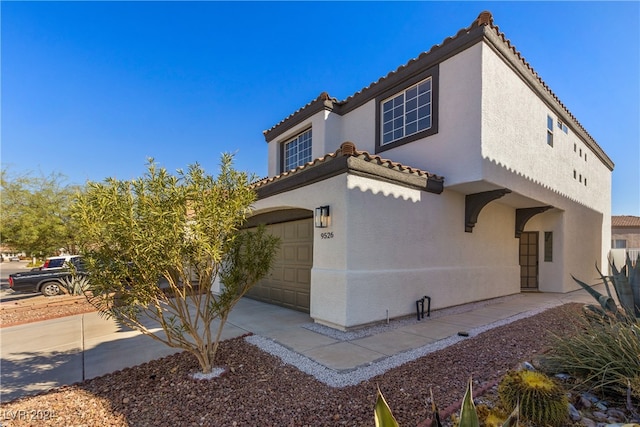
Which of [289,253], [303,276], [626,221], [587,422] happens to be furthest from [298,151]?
[626,221]

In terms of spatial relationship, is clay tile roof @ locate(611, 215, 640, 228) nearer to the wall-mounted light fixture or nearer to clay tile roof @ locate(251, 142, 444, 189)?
clay tile roof @ locate(251, 142, 444, 189)

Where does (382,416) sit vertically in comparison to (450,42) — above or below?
below

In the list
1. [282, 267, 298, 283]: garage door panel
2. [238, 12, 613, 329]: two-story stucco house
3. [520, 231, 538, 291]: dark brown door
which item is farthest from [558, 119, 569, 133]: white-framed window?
[282, 267, 298, 283]: garage door panel

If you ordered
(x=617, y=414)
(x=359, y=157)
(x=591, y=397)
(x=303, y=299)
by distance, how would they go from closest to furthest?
1. (x=617, y=414)
2. (x=591, y=397)
3. (x=359, y=157)
4. (x=303, y=299)

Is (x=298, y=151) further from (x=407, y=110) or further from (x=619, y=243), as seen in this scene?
(x=619, y=243)

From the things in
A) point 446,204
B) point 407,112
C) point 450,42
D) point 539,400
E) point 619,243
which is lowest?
point 619,243

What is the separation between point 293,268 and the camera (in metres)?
9.07

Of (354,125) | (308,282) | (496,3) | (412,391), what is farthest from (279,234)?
(496,3)

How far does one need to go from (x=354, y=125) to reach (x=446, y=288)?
6.32 metres

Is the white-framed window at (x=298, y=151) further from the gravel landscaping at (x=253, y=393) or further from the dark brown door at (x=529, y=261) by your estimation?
the dark brown door at (x=529, y=261)

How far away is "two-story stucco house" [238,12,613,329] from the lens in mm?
6867

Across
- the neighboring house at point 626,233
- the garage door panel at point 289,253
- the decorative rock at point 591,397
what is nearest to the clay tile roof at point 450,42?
the garage door panel at point 289,253

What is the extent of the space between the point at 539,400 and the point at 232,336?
536 centimetres

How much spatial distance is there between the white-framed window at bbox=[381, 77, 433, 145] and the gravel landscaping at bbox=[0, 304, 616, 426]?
20.7 ft
